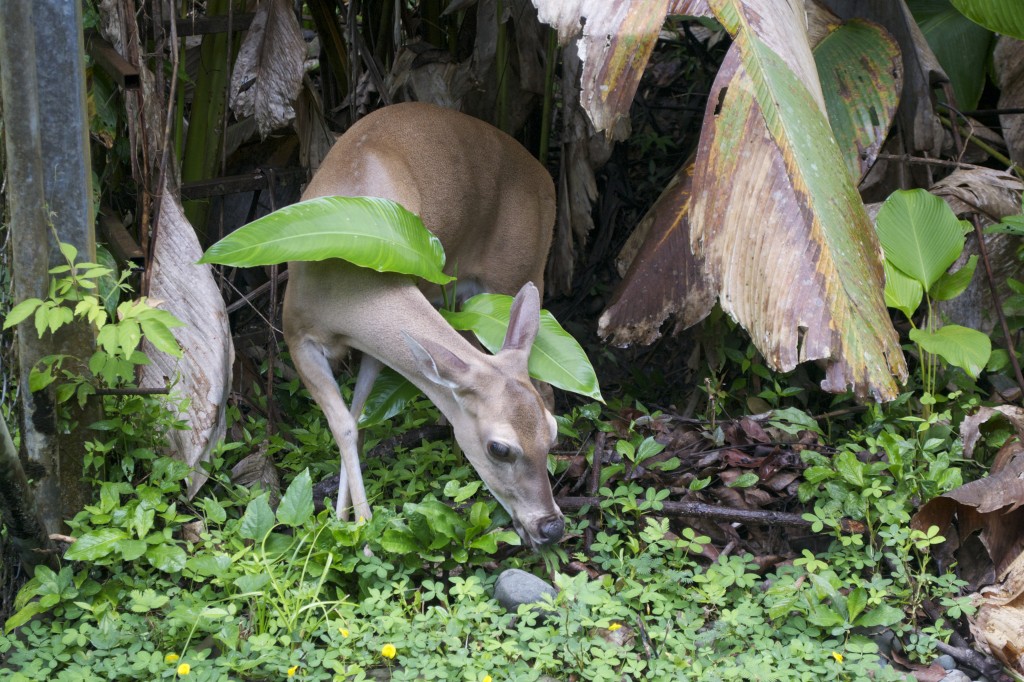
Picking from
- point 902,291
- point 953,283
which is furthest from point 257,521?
point 953,283

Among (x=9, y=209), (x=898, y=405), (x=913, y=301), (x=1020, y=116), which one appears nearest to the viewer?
(x=9, y=209)

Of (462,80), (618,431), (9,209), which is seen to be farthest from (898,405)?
(9,209)

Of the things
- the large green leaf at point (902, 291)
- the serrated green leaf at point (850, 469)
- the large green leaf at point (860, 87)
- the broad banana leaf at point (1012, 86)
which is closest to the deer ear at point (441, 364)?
the serrated green leaf at point (850, 469)

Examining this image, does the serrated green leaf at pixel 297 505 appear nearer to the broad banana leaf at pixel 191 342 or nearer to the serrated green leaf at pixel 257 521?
the serrated green leaf at pixel 257 521

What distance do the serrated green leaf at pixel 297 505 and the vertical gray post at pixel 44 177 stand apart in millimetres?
776

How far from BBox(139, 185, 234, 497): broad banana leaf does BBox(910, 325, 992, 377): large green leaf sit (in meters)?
2.93

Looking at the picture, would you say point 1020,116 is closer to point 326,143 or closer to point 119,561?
point 326,143

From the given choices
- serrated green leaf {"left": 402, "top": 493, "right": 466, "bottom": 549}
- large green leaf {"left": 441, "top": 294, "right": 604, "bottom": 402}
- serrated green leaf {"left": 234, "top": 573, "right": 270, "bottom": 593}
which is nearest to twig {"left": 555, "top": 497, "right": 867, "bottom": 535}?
large green leaf {"left": 441, "top": 294, "right": 604, "bottom": 402}

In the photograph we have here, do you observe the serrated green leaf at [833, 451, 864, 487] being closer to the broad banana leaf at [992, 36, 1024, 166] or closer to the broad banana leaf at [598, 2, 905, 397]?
the broad banana leaf at [598, 2, 905, 397]

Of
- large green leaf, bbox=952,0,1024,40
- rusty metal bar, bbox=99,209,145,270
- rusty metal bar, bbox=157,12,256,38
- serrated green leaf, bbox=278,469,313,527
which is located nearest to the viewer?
serrated green leaf, bbox=278,469,313,527

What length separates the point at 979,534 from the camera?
392 centimetres

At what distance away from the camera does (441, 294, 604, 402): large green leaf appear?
13.4 ft

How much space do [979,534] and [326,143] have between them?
13.0ft

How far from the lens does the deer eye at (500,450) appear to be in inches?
159
